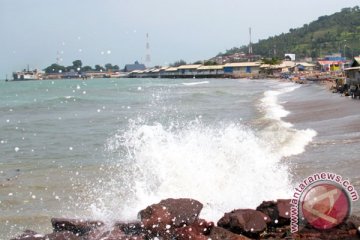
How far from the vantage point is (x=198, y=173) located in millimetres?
12164

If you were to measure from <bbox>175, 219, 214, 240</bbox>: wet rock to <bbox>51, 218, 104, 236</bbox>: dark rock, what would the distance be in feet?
4.86

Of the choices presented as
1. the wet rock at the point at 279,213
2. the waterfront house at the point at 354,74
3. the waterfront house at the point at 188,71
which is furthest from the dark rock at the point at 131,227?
the waterfront house at the point at 188,71

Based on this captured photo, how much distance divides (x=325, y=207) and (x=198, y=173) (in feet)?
16.4

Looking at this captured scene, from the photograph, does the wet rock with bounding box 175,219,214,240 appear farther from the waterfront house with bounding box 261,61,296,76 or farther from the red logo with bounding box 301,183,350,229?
the waterfront house with bounding box 261,61,296,76

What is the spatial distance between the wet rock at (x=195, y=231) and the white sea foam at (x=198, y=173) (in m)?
1.23

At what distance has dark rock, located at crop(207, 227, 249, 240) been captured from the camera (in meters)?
7.27

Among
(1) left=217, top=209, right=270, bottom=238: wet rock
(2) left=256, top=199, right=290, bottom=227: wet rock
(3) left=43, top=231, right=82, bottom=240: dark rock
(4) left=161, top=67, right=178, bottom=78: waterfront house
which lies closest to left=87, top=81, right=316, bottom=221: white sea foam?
(1) left=217, top=209, right=270, bottom=238: wet rock

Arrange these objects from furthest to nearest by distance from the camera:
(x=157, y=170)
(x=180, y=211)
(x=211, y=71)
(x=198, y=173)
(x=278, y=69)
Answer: (x=211, y=71) < (x=278, y=69) < (x=157, y=170) < (x=198, y=173) < (x=180, y=211)

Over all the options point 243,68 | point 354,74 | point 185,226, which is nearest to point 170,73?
point 243,68

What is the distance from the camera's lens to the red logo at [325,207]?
727cm

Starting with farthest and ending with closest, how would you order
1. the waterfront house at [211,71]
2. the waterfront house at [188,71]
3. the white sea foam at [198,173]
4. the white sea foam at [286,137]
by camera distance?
the waterfront house at [188,71] < the waterfront house at [211,71] < the white sea foam at [286,137] < the white sea foam at [198,173]

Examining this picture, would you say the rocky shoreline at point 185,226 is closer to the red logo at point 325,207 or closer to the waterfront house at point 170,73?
the red logo at point 325,207

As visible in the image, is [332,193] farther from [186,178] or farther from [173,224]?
[186,178]

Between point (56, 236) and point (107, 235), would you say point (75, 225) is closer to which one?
point (56, 236)
